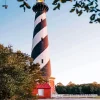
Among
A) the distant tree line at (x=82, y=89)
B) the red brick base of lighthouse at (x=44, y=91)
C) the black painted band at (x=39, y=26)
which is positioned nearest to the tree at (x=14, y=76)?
the red brick base of lighthouse at (x=44, y=91)

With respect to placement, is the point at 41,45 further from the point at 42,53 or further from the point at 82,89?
the point at 82,89

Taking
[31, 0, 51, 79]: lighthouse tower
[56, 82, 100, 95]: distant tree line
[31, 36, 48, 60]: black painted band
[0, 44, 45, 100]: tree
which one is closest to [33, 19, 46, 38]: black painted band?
[31, 0, 51, 79]: lighthouse tower

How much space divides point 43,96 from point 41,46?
661cm

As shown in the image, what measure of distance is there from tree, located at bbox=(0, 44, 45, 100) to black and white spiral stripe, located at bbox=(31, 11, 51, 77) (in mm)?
15878

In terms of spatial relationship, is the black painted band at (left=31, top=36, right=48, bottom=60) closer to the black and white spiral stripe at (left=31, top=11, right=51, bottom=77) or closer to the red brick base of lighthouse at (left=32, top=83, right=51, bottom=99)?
the black and white spiral stripe at (left=31, top=11, right=51, bottom=77)

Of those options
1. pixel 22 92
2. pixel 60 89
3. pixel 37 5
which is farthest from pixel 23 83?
pixel 60 89

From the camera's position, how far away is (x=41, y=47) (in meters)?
33.9

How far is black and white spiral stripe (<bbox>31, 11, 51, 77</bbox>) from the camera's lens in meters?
33.6

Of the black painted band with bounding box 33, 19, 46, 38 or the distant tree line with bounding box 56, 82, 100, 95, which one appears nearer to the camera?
the black painted band with bounding box 33, 19, 46, 38

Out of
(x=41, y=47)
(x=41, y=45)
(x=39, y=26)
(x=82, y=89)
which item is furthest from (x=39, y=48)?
(x=82, y=89)

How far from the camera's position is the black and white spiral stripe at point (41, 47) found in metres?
33.6

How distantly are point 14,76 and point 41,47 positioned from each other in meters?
19.1

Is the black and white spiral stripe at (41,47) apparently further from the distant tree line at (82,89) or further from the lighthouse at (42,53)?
the distant tree line at (82,89)

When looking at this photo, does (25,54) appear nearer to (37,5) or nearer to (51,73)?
(51,73)
